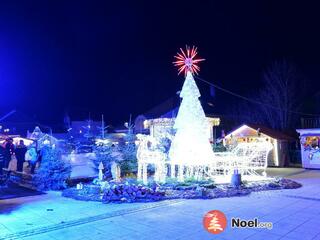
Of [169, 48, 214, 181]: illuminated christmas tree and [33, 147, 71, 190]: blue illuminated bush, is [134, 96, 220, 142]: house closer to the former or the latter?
[169, 48, 214, 181]: illuminated christmas tree

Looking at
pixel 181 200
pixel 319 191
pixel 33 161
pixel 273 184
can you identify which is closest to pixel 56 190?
pixel 33 161

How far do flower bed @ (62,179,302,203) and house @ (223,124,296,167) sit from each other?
910cm

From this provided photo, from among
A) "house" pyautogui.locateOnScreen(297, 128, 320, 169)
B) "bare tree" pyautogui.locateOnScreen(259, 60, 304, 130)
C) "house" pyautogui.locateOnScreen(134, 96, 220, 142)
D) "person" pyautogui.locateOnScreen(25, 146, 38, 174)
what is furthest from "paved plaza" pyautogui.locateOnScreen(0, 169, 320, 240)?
"bare tree" pyautogui.locateOnScreen(259, 60, 304, 130)

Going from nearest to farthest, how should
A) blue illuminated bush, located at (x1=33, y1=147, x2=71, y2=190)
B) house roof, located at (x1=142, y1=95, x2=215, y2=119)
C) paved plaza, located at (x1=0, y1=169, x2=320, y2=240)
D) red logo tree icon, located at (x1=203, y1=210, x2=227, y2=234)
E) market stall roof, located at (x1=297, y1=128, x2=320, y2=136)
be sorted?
paved plaza, located at (x1=0, y1=169, x2=320, y2=240) < red logo tree icon, located at (x1=203, y1=210, x2=227, y2=234) < blue illuminated bush, located at (x1=33, y1=147, x2=71, y2=190) < market stall roof, located at (x1=297, y1=128, x2=320, y2=136) < house roof, located at (x1=142, y1=95, x2=215, y2=119)

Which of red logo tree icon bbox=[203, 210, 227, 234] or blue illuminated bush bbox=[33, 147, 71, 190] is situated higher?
blue illuminated bush bbox=[33, 147, 71, 190]

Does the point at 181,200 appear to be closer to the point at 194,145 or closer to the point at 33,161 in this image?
the point at 194,145

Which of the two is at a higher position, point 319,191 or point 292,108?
point 292,108

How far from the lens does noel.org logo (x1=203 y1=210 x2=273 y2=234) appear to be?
725cm

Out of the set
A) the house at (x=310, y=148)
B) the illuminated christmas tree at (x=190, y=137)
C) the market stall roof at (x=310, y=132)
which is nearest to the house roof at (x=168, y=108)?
the market stall roof at (x=310, y=132)

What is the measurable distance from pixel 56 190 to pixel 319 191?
961cm

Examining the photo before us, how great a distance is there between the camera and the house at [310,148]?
20375 mm

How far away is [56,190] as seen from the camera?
1280cm

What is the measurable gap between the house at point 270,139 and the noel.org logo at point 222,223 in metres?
14.3

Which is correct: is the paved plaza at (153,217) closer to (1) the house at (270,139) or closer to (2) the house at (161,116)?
(2) the house at (161,116)
